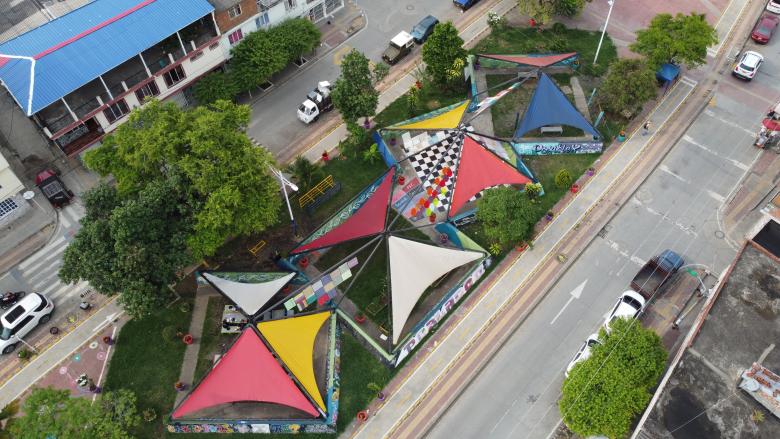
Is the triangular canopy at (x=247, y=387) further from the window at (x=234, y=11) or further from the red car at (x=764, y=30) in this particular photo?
the red car at (x=764, y=30)

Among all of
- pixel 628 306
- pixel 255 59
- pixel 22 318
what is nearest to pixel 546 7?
pixel 255 59

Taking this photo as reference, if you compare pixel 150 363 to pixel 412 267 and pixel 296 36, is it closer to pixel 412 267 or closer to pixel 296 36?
pixel 412 267

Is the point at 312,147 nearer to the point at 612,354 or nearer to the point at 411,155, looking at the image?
the point at 411,155

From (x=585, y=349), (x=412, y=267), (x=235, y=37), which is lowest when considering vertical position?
(x=585, y=349)

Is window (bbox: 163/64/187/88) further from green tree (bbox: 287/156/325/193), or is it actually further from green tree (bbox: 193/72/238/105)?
green tree (bbox: 287/156/325/193)

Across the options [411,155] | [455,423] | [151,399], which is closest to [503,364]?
[455,423]

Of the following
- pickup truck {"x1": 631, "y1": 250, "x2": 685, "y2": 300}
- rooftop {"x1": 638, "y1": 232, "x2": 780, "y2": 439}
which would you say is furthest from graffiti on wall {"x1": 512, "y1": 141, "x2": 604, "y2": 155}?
rooftop {"x1": 638, "y1": 232, "x2": 780, "y2": 439}
